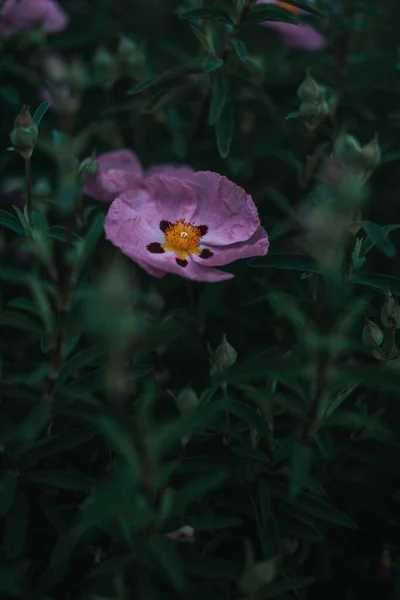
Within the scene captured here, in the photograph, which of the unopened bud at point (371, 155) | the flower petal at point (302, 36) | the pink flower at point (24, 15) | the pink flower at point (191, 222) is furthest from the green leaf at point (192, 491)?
the flower petal at point (302, 36)

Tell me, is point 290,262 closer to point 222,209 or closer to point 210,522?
point 222,209

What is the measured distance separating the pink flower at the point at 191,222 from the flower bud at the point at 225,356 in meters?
0.16

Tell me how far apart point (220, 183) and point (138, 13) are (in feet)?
5.10

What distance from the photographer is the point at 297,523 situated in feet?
5.10

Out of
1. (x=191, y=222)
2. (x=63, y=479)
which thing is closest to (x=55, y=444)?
(x=63, y=479)

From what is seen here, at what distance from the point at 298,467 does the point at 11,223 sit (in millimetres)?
745

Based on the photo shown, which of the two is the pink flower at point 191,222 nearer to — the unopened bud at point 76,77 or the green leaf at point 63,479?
the green leaf at point 63,479

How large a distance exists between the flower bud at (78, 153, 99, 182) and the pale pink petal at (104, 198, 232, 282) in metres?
0.08

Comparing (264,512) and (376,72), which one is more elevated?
(376,72)

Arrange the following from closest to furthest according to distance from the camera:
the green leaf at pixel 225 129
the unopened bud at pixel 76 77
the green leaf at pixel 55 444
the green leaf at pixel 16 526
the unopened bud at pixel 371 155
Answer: the green leaf at pixel 16 526, the green leaf at pixel 55 444, the unopened bud at pixel 371 155, the green leaf at pixel 225 129, the unopened bud at pixel 76 77

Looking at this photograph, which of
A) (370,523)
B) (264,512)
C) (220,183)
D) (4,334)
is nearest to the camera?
(264,512)

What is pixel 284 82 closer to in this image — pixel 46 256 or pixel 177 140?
pixel 177 140

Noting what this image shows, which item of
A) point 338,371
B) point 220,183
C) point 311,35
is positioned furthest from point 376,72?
point 338,371

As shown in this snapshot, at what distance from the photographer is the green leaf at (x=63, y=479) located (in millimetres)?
1500
